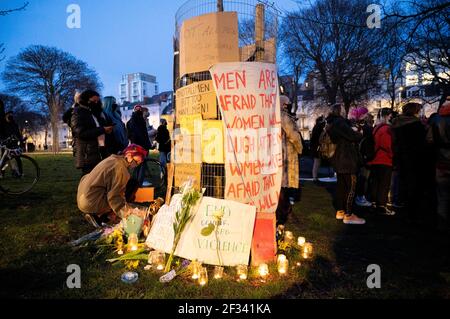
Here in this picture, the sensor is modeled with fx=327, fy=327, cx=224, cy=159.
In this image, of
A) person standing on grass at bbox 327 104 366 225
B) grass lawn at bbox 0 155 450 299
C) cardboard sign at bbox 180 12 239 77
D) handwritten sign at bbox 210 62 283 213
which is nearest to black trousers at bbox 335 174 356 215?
person standing on grass at bbox 327 104 366 225

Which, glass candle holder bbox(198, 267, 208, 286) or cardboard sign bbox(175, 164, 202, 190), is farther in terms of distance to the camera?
cardboard sign bbox(175, 164, 202, 190)

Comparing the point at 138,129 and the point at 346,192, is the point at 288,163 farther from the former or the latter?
the point at 138,129

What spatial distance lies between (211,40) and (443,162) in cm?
379

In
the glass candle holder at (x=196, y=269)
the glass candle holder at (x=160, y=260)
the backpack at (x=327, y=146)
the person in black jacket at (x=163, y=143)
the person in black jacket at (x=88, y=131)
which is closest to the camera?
the glass candle holder at (x=196, y=269)

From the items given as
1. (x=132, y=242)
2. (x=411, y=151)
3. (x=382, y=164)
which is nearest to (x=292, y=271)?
(x=132, y=242)

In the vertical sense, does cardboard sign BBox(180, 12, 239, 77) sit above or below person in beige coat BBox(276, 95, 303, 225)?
above

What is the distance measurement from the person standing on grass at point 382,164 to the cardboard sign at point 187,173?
Result: 3852 millimetres

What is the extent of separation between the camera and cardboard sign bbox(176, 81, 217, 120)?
3843 millimetres

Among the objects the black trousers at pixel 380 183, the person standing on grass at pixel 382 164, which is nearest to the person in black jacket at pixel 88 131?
the person standing on grass at pixel 382 164

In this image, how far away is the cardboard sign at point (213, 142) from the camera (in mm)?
3779

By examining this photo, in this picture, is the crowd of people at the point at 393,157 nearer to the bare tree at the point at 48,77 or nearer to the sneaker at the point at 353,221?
the sneaker at the point at 353,221

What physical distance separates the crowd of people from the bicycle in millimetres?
6499

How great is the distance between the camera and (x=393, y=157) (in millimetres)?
6332

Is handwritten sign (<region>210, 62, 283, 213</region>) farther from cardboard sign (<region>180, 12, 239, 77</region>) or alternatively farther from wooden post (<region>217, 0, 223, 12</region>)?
wooden post (<region>217, 0, 223, 12</region>)
